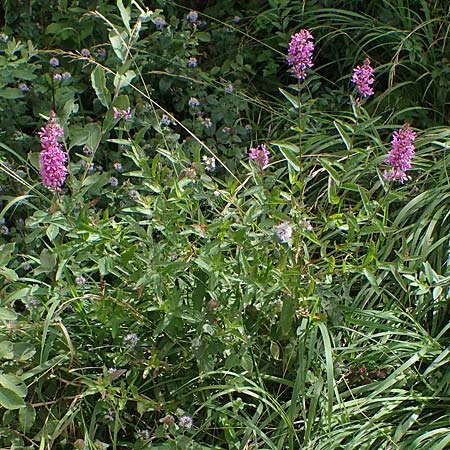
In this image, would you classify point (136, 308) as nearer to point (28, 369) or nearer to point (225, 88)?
point (28, 369)

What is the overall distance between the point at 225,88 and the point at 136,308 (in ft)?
4.82

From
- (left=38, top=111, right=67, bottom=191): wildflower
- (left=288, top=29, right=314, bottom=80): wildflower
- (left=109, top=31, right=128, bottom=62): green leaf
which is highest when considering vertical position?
(left=288, top=29, right=314, bottom=80): wildflower

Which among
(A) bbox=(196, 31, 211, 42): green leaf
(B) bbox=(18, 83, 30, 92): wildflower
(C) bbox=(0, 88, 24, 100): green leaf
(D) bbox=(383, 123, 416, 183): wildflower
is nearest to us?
(D) bbox=(383, 123, 416, 183): wildflower

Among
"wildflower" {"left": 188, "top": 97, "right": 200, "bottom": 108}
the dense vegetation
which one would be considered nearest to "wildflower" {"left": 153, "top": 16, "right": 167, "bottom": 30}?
"wildflower" {"left": 188, "top": 97, "right": 200, "bottom": 108}

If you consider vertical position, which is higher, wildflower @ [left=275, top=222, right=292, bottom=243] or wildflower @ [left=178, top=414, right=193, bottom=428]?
wildflower @ [left=275, top=222, right=292, bottom=243]

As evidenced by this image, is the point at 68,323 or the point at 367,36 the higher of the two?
the point at 367,36

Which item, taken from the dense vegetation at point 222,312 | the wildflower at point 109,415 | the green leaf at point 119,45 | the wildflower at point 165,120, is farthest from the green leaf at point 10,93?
the wildflower at point 109,415

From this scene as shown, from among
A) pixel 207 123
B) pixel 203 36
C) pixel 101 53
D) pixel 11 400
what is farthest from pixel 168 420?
pixel 203 36

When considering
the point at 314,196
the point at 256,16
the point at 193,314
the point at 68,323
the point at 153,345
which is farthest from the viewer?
the point at 256,16

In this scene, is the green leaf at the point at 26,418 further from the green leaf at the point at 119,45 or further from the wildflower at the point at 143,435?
the green leaf at the point at 119,45

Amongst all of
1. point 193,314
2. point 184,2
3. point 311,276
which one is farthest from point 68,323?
point 184,2

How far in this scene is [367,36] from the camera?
12.7 ft

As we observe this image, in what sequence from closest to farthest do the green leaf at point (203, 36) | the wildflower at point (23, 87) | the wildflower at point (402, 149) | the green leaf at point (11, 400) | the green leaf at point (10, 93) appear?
the green leaf at point (11, 400) → the wildflower at point (402, 149) → the green leaf at point (10, 93) → the wildflower at point (23, 87) → the green leaf at point (203, 36)

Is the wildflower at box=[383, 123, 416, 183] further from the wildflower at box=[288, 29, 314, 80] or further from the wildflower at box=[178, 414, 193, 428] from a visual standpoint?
the wildflower at box=[178, 414, 193, 428]
